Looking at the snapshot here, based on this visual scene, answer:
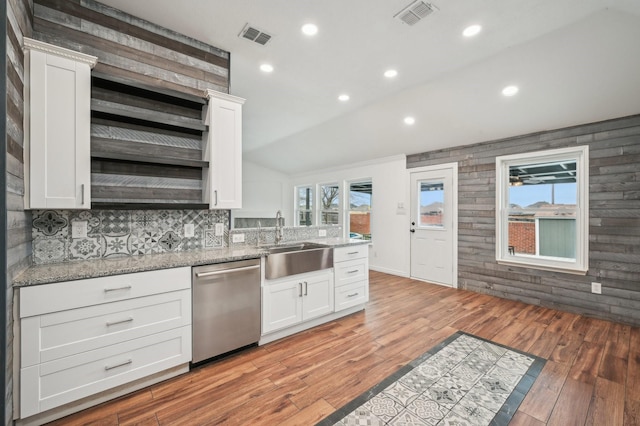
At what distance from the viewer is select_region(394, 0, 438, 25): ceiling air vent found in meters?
2.08

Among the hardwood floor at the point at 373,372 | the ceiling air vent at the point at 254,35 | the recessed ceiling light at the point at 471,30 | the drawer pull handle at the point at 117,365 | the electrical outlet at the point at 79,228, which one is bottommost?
the hardwood floor at the point at 373,372

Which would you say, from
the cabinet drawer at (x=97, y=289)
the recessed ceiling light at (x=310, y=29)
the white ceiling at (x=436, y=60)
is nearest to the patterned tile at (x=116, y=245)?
the cabinet drawer at (x=97, y=289)

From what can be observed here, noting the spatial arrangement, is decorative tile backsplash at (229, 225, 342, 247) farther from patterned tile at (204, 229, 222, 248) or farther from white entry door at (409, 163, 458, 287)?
white entry door at (409, 163, 458, 287)

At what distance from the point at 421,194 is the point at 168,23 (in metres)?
4.46

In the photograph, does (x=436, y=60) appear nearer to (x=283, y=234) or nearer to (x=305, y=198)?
(x=283, y=234)

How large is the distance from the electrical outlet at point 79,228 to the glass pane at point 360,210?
194 inches

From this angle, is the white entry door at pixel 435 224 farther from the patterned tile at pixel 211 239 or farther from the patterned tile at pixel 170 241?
the patterned tile at pixel 170 241

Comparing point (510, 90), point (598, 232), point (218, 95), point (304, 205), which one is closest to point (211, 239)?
point (218, 95)

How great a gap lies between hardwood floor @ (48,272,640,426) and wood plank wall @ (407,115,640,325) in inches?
9.6

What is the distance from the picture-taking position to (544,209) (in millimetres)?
3818

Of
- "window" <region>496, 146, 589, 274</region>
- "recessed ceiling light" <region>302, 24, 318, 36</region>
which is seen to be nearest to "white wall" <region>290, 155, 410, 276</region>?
"window" <region>496, 146, 589, 274</region>

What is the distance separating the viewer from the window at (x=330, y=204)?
6.72 metres

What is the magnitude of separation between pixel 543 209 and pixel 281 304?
386 cm

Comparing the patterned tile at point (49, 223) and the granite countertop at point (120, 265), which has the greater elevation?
the patterned tile at point (49, 223)
